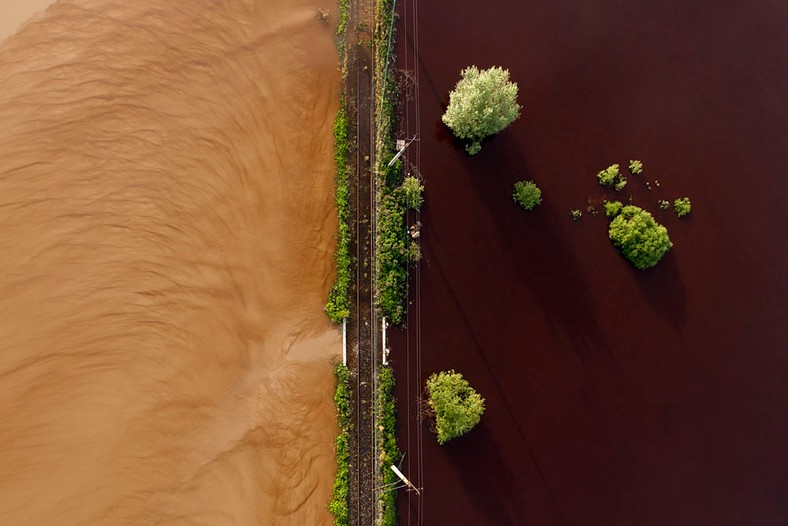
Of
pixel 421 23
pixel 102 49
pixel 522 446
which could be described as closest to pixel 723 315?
pixel 522 446

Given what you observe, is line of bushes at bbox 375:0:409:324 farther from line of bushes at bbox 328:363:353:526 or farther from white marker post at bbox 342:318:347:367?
line of bushes at bbox 328:363:353:526

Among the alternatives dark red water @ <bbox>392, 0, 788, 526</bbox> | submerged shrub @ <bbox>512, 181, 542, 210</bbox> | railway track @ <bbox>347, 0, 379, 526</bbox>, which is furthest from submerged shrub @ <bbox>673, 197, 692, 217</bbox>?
railway track @ <bbox>347, 0, 379, 526</bbox>

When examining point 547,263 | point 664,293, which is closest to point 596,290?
point 547,263

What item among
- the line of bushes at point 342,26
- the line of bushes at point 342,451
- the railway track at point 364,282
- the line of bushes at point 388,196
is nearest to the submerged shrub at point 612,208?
the line of bushes at point 388,196

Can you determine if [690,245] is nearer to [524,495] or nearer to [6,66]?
[524,495]

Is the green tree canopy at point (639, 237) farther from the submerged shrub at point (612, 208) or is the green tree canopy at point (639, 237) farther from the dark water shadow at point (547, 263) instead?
the dark water shadow at point (547, 263)

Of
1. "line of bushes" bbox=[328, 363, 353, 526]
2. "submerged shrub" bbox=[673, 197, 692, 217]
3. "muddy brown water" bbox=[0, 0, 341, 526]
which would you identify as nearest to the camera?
"muddy brown water" bbox=[0, 0, 341, 526]

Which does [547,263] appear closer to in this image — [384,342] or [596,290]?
[596,290]
